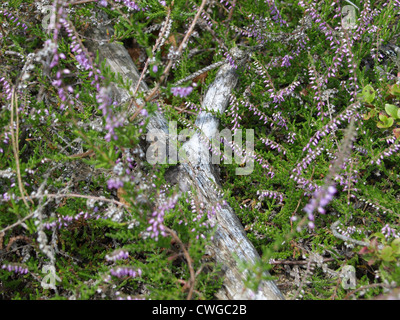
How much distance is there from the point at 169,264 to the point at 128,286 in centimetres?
53

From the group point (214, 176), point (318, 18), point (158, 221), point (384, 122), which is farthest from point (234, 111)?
point (158, 221)

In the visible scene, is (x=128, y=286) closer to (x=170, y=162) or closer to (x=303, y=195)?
(x=170, y=162)

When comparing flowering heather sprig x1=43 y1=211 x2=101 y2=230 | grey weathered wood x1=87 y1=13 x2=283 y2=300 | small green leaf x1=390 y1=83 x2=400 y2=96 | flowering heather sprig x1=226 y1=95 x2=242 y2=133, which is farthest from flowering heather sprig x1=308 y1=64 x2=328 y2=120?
flowering heather sprig x1=43 y1=211 x2=101 y2=230

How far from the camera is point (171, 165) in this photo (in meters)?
3.19

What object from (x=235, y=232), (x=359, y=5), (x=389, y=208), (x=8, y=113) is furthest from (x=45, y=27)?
(x=389, y=208)

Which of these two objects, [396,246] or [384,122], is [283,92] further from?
[396,246]

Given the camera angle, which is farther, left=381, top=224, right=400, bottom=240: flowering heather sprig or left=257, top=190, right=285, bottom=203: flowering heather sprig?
left=257, top=190, right=285, bottom=203: flowering heather sprig

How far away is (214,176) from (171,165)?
1.38 ft

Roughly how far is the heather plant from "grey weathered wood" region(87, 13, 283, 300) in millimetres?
108

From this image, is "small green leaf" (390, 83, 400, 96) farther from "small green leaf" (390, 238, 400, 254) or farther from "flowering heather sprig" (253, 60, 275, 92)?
"small green leaf" (390, 238, 400, 254)

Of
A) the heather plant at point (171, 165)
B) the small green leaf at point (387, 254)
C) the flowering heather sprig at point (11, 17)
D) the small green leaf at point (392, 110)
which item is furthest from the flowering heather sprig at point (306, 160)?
the flowering heather sprig at point (11, 17)

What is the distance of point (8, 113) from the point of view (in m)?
2.67

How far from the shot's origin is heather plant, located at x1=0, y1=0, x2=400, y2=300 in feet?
7.81

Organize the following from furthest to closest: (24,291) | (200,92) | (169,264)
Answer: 1. (200,92)
2. (24,291)
3. (169,264)
